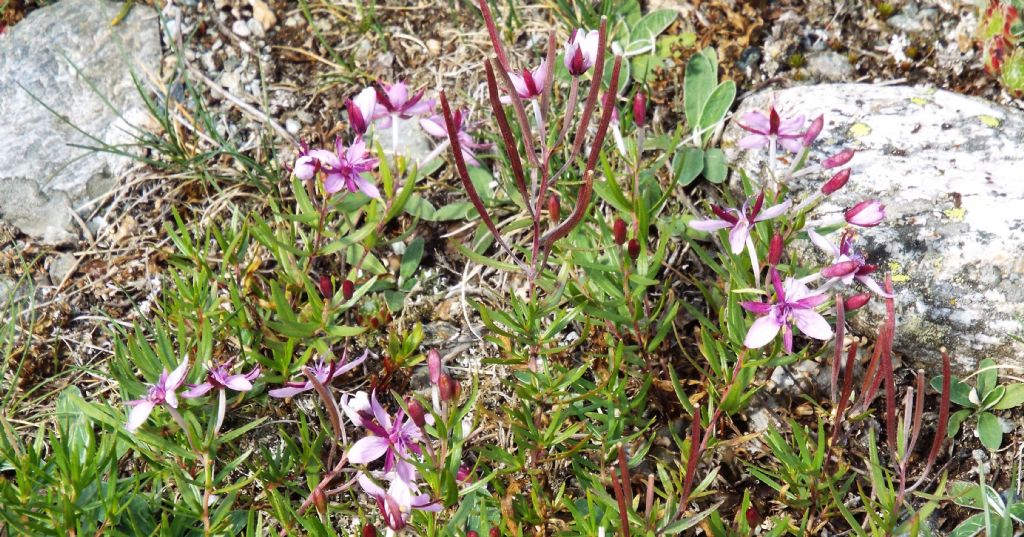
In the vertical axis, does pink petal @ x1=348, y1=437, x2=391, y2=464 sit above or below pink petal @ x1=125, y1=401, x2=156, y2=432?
Answer: below

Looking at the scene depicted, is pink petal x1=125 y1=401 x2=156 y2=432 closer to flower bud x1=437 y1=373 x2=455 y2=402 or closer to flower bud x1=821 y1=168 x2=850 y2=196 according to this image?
flower bud x1=437 y1=373 x2=455 y2=402

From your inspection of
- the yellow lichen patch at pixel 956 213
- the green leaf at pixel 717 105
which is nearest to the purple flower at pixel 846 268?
the yellow lichen patch at pixel 956 213

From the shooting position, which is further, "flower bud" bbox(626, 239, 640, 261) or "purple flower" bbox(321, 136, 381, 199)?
"purple flower" bbox(321, 136, 381, 199)

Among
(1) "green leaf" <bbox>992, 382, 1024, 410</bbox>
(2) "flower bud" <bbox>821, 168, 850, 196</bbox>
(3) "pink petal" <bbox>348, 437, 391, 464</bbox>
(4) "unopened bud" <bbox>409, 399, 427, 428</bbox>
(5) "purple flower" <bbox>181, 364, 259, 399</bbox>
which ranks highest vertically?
(2) "flower bud" <bbox>821, 168, 850, 196</bbox>

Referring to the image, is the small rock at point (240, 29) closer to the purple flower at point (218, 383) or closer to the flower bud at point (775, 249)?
the purple flower at point (218, 383)

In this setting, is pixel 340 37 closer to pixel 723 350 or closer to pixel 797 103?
pixel 797 103

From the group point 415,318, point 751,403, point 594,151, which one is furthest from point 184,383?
point 751,403

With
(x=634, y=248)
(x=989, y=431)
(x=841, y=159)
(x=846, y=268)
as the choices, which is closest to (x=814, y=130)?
(x=841, y=159)

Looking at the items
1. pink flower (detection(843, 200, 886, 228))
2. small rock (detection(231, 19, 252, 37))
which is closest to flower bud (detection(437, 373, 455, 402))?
pink flower (detection(843, 200, 886, 228))
